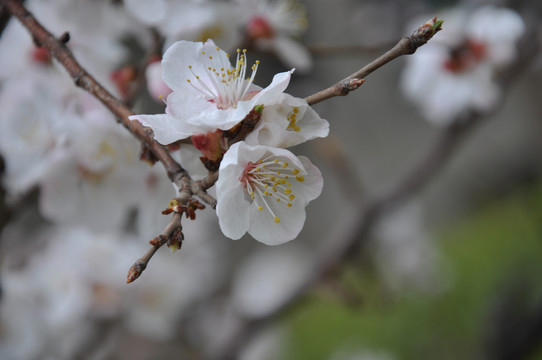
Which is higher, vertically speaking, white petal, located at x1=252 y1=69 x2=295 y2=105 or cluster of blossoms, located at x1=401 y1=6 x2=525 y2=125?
white petal, located at x1=252 y1=69 x2=295 y2=105

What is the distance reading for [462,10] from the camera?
1.31 metres

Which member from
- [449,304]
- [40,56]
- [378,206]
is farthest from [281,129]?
[449,304]

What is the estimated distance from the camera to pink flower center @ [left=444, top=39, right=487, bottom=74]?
3.82 feet

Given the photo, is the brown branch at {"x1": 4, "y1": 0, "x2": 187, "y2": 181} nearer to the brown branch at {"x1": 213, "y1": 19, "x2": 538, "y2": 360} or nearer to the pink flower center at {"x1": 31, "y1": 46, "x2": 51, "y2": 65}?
the pink flower center at {"x1": 31, "y1": 46, "x2": 51, "y2": 65}

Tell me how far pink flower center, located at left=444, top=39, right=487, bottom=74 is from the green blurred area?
664 mm

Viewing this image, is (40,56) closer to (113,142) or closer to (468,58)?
(113,142)

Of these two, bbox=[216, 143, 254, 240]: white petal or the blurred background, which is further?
the blurred background

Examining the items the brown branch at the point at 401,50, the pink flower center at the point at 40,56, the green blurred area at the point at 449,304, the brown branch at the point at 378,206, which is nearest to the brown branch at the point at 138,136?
the brown branch at the point at 401,50

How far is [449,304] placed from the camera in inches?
123

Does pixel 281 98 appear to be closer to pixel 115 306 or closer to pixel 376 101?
pixel 115 306

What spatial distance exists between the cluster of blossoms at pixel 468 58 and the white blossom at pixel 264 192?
70 cm

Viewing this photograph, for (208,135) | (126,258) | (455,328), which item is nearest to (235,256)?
(455,328)

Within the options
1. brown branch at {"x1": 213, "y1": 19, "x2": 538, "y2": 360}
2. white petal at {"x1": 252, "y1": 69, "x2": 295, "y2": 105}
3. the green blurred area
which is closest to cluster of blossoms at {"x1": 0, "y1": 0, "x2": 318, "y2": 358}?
white petal at {"x1": 252, "y1": 69, "x2": 295, "y2": 105}

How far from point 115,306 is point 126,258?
0.41 ft
